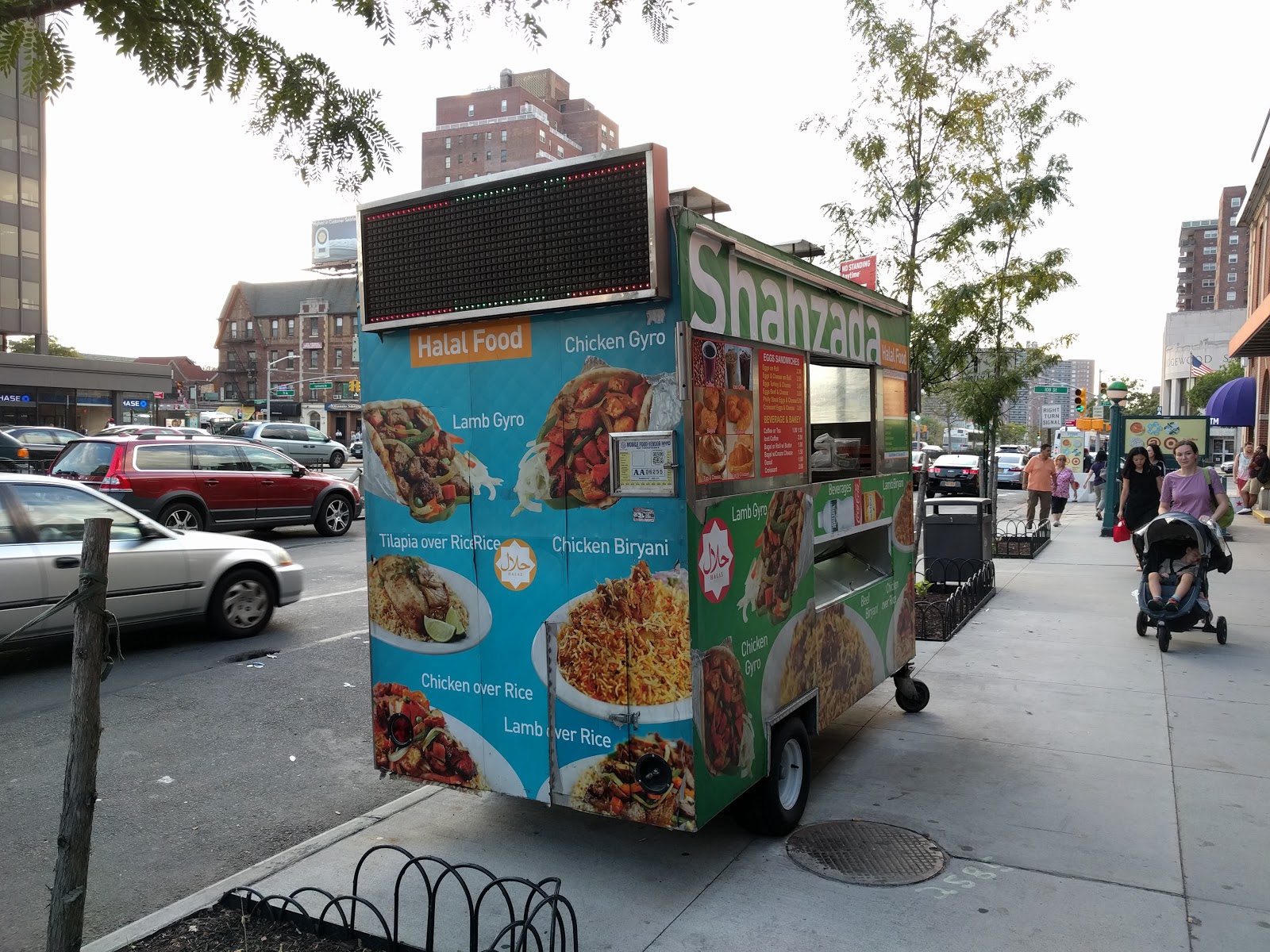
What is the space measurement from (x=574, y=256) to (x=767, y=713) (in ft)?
7.25

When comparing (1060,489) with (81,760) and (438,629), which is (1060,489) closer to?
(438,629)

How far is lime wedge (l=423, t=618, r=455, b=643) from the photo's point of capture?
4328 mm

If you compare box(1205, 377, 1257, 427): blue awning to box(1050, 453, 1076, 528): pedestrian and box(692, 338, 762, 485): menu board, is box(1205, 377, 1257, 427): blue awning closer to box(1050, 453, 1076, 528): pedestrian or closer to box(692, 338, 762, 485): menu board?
box(1050, 453, 1076, 528): pedestrian

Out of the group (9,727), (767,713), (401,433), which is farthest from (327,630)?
(767,713)

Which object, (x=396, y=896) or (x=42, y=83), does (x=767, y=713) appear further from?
(x=42, y=83)

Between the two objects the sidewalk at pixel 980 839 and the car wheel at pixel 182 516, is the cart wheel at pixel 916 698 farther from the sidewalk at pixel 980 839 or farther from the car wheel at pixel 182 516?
the car wheel at pixel 182 516

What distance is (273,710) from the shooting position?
673 cm

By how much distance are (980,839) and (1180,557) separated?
5.61m

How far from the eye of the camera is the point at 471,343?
4180mm

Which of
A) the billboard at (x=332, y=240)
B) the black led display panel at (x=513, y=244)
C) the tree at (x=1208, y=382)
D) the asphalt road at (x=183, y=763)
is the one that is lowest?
the asphalt road at (x=183, y=763)

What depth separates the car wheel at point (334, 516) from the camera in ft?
55.5

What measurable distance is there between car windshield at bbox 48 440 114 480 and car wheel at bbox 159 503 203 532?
1021mm

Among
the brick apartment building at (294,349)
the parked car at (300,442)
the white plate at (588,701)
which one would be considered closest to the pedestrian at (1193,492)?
the white plate at (588,701)

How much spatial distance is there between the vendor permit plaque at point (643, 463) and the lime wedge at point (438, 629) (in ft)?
3.72
